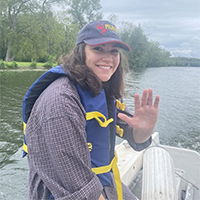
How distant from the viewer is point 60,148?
105 centimetres

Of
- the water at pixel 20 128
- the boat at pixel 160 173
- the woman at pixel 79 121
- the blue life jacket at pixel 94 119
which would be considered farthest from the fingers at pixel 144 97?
the boat at pixel 160 173

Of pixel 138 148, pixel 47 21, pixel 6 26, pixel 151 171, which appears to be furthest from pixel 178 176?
pixel 6 26

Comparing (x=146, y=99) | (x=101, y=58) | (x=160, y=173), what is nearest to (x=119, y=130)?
(x=146, y=99)

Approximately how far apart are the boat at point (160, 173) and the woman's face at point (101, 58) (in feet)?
4.40

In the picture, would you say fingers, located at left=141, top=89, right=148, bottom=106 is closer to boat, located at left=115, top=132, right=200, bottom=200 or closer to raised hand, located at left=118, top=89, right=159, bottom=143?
raised hand, located at left=118, top=89, right=159, bottom=143

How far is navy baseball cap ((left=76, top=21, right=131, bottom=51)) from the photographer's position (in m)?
1.36

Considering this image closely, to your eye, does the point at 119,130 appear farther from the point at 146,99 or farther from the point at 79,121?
the point at 79,121

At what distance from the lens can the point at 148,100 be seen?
1408 millimetres

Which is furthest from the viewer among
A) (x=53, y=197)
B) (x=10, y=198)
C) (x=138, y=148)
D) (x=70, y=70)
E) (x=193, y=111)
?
(x=193, y=111)

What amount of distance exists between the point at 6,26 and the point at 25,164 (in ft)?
75.2

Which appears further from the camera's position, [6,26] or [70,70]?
[6,26]

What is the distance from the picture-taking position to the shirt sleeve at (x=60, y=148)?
1.06 metres

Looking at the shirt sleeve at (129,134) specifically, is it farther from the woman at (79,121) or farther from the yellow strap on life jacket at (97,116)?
the yellow strap on life jacket at (97,116)

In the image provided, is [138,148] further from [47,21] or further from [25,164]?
[47,21]
